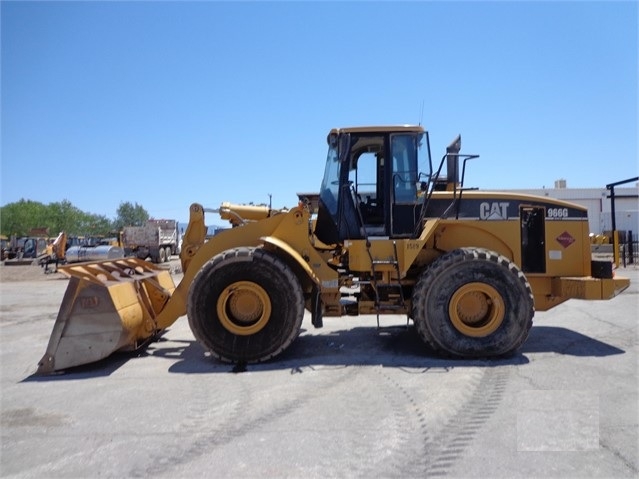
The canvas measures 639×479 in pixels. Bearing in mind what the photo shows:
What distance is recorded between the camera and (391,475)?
321 centimetres

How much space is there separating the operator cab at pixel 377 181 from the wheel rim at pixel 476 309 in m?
1.07

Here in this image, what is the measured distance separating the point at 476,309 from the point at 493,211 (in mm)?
1358

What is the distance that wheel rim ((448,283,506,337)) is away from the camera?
588cm

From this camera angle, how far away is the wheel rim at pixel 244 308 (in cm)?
590

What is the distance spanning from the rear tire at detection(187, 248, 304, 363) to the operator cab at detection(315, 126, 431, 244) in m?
1.19

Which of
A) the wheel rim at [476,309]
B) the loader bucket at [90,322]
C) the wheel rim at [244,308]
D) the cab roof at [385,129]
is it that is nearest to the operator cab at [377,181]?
the cab roof at [385,129]

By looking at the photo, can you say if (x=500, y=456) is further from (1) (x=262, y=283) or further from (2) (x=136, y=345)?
(2) (x=136, y=345)

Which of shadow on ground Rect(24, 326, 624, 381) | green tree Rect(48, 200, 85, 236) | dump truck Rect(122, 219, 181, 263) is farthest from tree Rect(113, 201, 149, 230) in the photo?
shadow on ground Rect(24, 326, 624, 381)

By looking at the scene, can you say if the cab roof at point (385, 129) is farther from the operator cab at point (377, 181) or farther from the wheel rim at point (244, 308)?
the wheel rim at point (244, 308)

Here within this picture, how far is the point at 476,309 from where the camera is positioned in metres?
6.00

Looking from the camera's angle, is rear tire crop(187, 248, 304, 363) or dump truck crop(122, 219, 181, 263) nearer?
rear tire crop(187, 248, 304, 363)

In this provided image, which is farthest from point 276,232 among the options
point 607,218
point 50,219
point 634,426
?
point 50,219

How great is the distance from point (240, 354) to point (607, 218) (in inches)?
1434

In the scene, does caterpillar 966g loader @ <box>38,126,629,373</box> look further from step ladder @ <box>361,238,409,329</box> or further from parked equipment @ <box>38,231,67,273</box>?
parked equipment @ <box>38,231,67,273</box>
